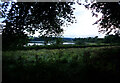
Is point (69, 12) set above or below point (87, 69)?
above

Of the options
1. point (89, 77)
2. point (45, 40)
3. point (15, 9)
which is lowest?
point (89, 77)

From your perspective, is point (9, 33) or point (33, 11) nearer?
point (9, 33)

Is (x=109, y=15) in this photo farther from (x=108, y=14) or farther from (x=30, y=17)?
(x=30, y=17)

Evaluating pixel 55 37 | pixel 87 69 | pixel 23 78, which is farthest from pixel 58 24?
pixel 23 78

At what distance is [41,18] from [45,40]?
207cm

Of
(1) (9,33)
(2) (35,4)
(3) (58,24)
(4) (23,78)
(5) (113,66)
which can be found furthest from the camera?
(3) (58,24)

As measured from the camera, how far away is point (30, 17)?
7.00 meters

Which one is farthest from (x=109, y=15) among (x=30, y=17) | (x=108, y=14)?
(x=30, y=17)

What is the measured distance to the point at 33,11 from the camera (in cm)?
686

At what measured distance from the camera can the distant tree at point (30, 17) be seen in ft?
20.7

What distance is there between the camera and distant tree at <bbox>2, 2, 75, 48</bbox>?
632cm

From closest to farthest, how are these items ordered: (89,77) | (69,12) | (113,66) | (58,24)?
(89,77)
(113,66)
(69,12)
(58,24)

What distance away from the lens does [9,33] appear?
6238 millimetres

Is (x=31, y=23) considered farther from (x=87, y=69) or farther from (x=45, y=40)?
(x=87, y=69)
